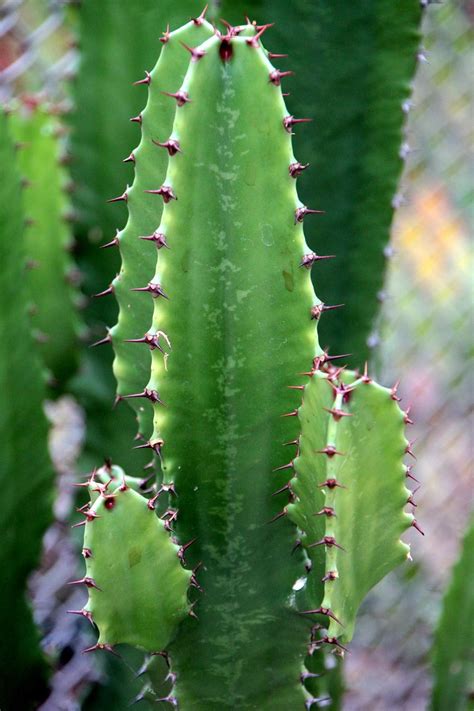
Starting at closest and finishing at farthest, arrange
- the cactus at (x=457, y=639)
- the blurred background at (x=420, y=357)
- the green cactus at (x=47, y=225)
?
the cactus at (x=457, y=639)
the green cactus at (x=47, y=225)
the blurred background at (x=420, y=357)

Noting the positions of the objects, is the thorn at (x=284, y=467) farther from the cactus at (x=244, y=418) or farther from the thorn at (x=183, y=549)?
the thorn at (x=183, y=549)

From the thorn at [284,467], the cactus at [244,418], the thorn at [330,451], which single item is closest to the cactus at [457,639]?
the cactus at [244,418]

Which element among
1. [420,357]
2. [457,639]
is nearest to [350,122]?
[457,639]

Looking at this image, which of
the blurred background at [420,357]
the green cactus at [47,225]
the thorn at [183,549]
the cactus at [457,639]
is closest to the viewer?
the thorn at [183,549]

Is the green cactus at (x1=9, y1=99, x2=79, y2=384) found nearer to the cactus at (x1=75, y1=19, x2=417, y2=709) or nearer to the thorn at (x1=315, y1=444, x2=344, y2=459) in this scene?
the cactus at (x1=75, y1=19, x2=417, y2=709)

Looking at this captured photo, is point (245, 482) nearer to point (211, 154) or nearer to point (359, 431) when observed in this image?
point (359, 431)

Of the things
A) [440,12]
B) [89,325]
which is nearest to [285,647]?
[89,325]

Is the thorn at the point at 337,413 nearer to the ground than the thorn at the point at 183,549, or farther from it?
farther from it
